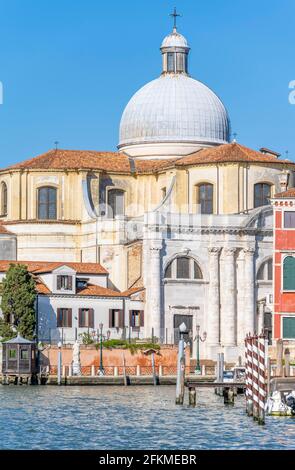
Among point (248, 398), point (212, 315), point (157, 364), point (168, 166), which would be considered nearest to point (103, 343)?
point (157, 364)

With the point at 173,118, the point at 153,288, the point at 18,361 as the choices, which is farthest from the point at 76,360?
the point at 173,118

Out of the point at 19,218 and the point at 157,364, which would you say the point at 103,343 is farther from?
the point at 19,218

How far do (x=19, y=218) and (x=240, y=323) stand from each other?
1090 centimetres

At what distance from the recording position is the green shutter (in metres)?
63.1

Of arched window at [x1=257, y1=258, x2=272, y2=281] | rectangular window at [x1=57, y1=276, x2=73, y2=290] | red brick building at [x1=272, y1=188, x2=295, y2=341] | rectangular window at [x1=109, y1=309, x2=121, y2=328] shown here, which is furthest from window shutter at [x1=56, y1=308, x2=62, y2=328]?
red brick building at [x1=272, y1=188, x2=295, y2=341]

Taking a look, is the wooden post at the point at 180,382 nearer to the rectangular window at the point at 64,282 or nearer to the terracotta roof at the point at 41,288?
the terracotta roof at the point at 41,288

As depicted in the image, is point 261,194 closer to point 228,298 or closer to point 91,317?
point 228,298

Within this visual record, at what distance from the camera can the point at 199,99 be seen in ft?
266

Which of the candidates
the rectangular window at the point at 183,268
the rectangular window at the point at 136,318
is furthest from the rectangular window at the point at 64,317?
the rectangular window at the point at 183,268

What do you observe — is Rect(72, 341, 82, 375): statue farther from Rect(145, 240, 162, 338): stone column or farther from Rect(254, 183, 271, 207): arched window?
Rect(254, 183, 271, 207): arched window

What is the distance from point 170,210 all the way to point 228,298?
495cm

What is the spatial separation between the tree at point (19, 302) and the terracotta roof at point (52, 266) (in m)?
3.28

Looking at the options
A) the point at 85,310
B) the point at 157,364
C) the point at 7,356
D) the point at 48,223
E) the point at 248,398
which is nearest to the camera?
the point at 248,398

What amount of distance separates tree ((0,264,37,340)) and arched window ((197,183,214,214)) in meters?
11.2
